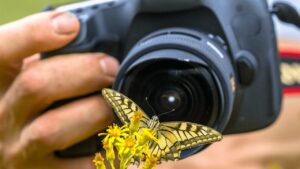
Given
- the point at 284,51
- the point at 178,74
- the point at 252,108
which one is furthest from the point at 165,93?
the point at 284,51

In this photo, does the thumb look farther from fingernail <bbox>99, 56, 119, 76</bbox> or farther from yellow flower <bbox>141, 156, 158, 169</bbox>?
yellow flower <bbox>141, 156, 158, 169</bbox>

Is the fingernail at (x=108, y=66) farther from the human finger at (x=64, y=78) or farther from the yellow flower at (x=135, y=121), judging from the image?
the yellow flower at (x=135, y=121)

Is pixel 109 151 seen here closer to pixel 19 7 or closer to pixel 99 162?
pixel 99 162

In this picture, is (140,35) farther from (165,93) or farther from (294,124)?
(294,124)

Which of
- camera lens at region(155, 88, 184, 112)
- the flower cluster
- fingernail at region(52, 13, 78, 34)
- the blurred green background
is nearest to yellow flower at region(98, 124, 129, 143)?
the flower cluster

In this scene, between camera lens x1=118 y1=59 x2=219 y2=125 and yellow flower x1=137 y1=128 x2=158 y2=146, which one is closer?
yellow flower x1=137 y1=128 x2=158 y2=146

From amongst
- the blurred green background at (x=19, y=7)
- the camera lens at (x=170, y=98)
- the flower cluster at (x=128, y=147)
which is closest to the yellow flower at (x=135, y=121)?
the flower cluster at (x=128, y=147)

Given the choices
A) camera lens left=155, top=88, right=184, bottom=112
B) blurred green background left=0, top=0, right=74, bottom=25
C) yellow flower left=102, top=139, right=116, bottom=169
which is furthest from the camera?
blurred green background left=0, top=0, right=74, bottom=25

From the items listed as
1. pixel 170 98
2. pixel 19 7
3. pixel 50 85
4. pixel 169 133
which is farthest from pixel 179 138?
pixel 19 7
